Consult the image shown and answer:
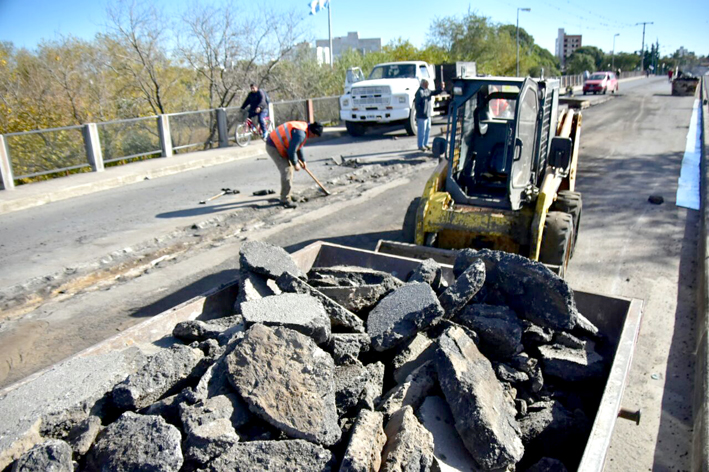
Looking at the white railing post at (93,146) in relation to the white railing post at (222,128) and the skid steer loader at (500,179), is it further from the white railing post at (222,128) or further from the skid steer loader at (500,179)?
the skid steer loader at (500,179)

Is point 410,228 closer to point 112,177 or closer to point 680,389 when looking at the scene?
point 680,389

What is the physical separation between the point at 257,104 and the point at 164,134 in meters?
3.53

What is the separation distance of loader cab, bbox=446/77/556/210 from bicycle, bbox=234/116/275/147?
12.4m

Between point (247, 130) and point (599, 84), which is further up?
point (599, 84)

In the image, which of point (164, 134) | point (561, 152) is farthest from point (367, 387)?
point (164, 134)

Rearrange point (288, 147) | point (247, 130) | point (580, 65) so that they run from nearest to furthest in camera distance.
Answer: point (288, 147) → point (247, 130) → point (580, 65)

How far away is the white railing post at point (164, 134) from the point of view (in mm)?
16094

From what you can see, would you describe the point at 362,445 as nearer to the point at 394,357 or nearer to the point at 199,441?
the point at 199,441

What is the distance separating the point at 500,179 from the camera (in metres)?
7.02

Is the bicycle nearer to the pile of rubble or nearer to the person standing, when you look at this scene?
the person standing

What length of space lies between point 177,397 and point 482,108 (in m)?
5.47

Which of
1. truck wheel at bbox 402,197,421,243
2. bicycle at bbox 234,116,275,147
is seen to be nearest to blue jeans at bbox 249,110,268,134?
bicycle at bbox 234,116,275,147

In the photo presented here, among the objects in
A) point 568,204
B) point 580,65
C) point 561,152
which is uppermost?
point 580,65

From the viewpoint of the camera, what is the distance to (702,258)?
6938mm
